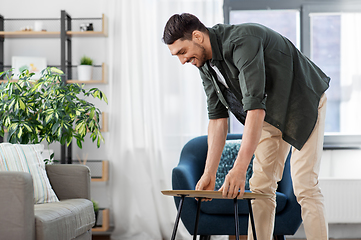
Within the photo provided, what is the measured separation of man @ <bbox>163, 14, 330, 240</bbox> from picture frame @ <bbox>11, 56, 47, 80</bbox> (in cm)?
192

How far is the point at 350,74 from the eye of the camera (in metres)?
3.14

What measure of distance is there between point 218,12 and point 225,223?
167 cm

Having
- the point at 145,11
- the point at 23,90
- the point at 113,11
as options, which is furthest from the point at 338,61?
the point at 23,90

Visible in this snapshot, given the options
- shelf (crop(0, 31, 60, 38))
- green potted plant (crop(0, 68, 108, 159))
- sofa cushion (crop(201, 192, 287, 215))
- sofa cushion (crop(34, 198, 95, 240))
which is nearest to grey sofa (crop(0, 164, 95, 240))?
sofa cushion (crop(34, 198, 95, 240))

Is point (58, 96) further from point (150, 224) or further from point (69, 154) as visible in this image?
point (150, 224)

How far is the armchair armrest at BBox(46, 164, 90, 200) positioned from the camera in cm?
223

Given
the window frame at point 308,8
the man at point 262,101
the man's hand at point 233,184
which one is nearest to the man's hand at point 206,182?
the man at point 262,101

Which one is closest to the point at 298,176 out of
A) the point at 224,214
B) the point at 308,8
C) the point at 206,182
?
the point at 206,182

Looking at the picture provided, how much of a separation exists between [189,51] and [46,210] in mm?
1068

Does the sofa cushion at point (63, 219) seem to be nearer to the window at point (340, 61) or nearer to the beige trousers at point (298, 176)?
the beige trousers at point (298, 176)

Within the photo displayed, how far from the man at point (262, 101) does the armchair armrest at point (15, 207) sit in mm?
748

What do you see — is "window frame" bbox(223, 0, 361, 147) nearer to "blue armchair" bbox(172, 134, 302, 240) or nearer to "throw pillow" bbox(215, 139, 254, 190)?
"throw pillow" bbox(215, 139, 254, 190)

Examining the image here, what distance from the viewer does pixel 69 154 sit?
119 inches

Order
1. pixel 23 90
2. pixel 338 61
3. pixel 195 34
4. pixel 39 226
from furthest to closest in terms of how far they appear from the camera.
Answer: pixel 338 61 < pixel 23 90 < pixel 39 226 < pixel 195 34
